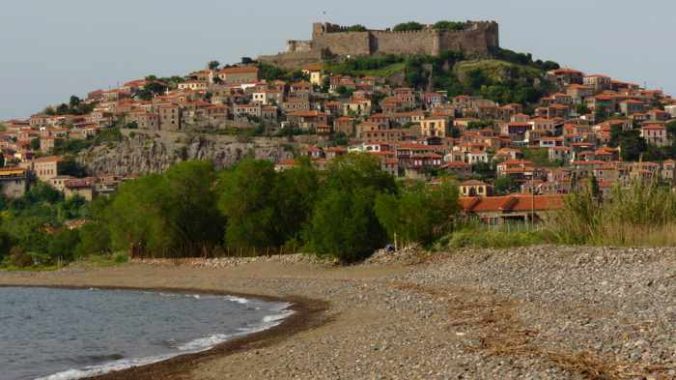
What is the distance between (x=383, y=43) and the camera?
12988cm

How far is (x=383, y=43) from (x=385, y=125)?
24.6 metres

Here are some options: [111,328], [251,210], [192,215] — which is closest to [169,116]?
[192,215]

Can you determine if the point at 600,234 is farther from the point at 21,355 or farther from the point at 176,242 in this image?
the point at 176,242

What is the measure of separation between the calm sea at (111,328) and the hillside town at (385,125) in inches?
1892

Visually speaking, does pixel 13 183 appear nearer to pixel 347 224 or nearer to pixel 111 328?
pixel 347 224

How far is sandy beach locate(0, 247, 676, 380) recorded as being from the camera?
12.5 meters

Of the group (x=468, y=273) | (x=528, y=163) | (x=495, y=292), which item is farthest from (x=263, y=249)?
(x=528, y=163)

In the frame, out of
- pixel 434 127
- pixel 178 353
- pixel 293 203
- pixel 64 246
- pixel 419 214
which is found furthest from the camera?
pixel 434 127

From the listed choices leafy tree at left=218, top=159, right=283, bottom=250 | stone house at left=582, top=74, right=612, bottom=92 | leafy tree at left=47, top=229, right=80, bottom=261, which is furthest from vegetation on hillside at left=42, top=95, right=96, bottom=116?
leafy tree at left=218, top=159, right=283, bottom=250

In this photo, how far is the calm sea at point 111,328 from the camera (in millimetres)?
18531

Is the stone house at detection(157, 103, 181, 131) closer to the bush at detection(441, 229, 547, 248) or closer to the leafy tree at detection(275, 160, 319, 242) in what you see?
the leafy tree at detection(275, 160, 319, 242)

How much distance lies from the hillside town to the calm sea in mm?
48054

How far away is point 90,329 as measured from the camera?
80.2 ft

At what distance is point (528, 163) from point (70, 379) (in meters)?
75.8
